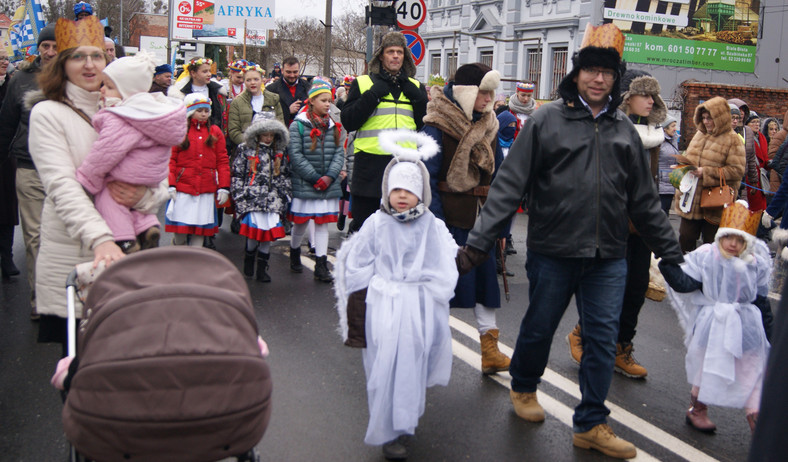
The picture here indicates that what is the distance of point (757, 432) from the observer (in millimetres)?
1552

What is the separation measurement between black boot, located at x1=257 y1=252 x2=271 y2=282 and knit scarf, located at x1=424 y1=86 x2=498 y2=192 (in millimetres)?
3219

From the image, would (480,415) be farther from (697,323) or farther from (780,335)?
(780,335)

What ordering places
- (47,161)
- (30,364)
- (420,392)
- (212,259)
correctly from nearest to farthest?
(212,259) < (47,161) < (420,392) < (30,364)

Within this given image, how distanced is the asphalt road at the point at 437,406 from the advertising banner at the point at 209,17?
37.1 m

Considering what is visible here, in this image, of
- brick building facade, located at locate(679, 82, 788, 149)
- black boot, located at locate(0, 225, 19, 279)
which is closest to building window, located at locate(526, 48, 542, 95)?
brick building facade, located at locate(679, 82, 788, 149)

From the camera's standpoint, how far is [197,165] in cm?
771

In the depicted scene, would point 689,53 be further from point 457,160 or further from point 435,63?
point 457,160

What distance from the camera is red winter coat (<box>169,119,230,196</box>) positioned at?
7.66 m

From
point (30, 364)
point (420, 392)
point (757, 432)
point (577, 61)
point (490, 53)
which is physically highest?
point (490, 53)

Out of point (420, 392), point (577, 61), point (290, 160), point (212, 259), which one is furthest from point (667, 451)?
point (290, 160)

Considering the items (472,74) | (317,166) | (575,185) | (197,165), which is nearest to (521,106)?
(317,166)

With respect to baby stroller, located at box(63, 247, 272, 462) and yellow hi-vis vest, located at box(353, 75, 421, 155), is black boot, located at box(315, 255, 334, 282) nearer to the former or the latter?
yellow hi-vis vest, located at box(353, 75, 421, 155)

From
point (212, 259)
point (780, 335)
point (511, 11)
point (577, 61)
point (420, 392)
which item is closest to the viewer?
point (780, 335)

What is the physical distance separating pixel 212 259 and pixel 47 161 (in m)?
1.31
